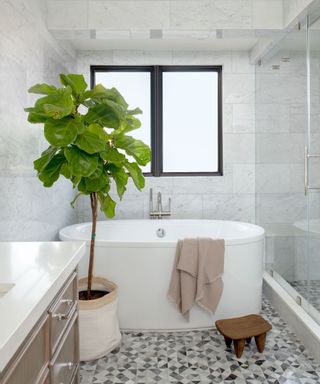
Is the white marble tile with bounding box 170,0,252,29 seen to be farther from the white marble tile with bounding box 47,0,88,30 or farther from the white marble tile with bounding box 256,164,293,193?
the white marble tile with bounding box 256,164,293,193

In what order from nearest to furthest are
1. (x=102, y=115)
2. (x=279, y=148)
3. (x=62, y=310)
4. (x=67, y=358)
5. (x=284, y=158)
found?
(x=62, y=310) → (x=67, y=358) → (x=102, y=115) → (x=284, y=158) → (x=279, y=148)

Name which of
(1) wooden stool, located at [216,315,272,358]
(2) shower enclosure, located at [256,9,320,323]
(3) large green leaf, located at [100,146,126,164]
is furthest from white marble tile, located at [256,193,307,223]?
(3) large green leaf, located at [100,146,126,164]

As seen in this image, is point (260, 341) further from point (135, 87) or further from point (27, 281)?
point (135, 87)

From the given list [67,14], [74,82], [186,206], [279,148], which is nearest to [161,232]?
[186,206]

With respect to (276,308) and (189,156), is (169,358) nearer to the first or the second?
(276,308)

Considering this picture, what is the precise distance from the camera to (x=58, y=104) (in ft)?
6.56

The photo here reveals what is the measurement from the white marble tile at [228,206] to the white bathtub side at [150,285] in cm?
125

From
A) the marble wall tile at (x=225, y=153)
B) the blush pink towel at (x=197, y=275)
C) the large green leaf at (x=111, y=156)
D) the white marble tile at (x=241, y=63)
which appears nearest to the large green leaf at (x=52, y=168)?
the large green leaf at (x=111, y=156)

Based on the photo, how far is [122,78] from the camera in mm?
4207

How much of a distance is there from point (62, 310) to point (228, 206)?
3017mm

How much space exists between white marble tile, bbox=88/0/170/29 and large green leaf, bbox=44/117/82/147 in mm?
1379

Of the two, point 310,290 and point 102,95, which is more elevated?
point 102,95

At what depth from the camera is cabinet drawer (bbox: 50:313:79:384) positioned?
1.26 m

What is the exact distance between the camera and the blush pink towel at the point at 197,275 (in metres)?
2.73
